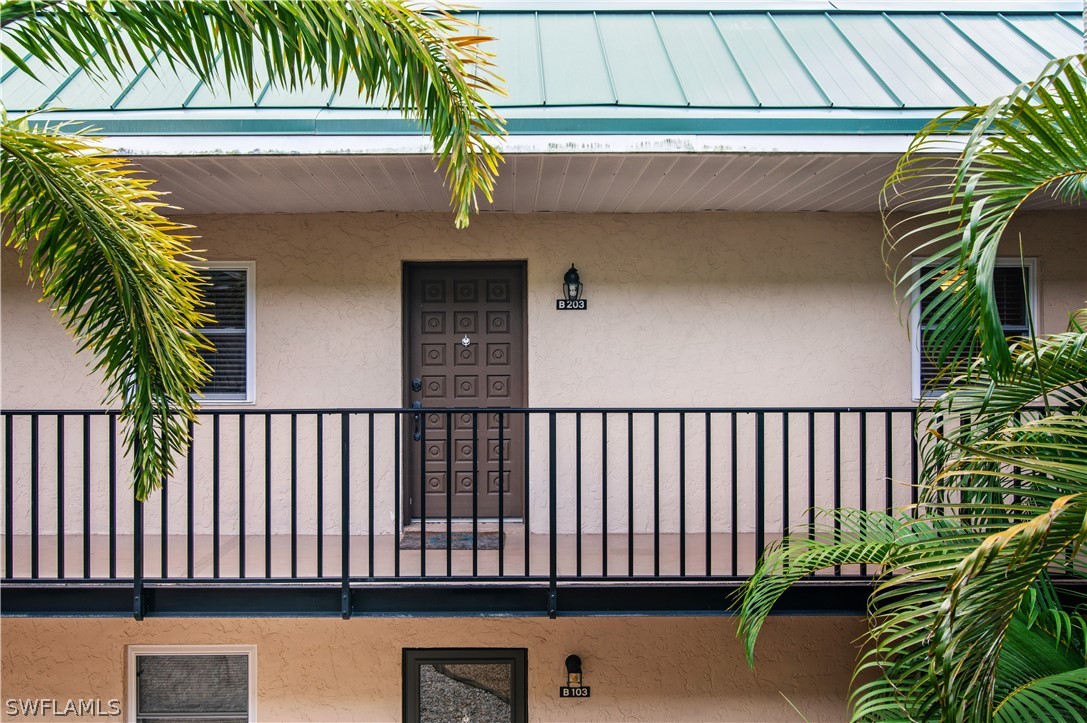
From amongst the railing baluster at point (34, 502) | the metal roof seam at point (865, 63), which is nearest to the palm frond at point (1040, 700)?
the metal roof seam at point (865, 63)

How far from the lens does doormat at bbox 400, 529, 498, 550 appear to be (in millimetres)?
4484

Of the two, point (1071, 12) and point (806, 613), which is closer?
point (806, 613)

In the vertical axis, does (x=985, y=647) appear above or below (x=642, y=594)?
above

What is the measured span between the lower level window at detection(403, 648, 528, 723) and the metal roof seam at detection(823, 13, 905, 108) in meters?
4.23

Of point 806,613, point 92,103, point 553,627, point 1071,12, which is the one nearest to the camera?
point 806,613

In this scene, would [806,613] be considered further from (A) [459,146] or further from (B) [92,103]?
(B) [92,103]

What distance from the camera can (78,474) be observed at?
495 centimetres

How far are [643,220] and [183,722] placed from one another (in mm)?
4673

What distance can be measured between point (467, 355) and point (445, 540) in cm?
136

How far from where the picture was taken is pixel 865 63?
15.3ft

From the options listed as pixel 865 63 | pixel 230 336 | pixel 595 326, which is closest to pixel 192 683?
pixel 230 336

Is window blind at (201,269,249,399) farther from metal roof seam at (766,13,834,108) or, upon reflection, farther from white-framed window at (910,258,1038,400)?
white-framed window at (910,258,1038,400)

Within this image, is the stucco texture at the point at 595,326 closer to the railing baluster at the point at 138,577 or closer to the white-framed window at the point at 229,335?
the white-framed window at the point at 229,335

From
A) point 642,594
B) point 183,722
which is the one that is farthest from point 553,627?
point 183,722
